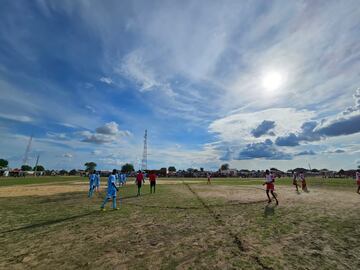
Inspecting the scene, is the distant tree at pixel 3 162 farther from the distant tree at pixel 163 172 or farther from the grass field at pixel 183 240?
the grass field at pixel 183 240

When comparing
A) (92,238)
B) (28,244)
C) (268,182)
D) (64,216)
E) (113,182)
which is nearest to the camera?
(28,244)

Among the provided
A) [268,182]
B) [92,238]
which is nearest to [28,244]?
[92,238]

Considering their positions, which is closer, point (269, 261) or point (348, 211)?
point (269, 261)

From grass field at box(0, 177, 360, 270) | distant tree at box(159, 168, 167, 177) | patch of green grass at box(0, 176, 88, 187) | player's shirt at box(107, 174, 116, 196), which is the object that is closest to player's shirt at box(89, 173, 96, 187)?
player's shirt at box(107, 174, 116, 196)

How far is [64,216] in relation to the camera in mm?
12227

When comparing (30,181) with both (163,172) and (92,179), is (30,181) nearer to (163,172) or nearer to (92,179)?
(92,179)

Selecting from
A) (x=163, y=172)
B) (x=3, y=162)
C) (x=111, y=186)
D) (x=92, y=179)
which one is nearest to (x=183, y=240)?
(x=111, y=186)

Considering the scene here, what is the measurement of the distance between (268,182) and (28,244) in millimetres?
13618

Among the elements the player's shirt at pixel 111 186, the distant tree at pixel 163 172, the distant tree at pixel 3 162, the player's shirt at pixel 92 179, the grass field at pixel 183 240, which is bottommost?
the grass field at pixel 183 240

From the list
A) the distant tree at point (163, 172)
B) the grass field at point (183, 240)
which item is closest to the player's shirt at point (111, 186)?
the grass field at point (183, 240)

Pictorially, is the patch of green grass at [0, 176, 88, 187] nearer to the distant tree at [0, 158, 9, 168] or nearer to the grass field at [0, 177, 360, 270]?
the grass field at [0, 177, 360, 270]

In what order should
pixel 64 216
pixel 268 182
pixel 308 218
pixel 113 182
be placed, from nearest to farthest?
pixel 308 218
pixel 64 216
pixel 113 182
pixel 268 182

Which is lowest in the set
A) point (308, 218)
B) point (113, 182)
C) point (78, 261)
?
point (78, 261)

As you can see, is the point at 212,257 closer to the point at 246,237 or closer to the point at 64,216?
the point at 246,237
